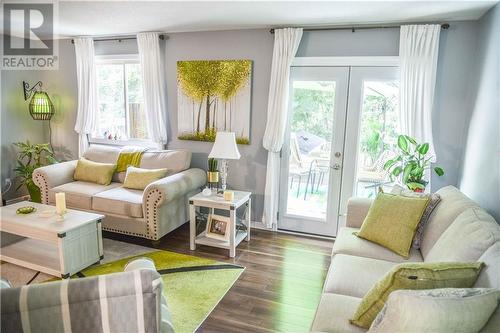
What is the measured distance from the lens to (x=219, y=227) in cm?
349

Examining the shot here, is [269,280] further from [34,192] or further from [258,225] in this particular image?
[34,192]

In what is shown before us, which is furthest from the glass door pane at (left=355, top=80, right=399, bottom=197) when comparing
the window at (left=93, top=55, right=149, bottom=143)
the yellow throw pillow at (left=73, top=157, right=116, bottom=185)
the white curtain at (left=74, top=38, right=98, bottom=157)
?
→ the white curtain at (left=74, top=38, right=98, bottom=157)

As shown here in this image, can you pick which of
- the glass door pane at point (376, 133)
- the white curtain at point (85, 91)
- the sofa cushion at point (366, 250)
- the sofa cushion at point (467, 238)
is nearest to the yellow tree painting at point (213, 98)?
the glass door pane at point (376, 133)

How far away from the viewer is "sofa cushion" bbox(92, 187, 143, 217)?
353 cm

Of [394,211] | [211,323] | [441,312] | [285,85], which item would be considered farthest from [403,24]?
[211,323]

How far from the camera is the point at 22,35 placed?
4.82 m

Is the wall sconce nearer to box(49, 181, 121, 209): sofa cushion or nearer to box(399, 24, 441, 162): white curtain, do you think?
box(49, 181, 121, 209): sofa cushion

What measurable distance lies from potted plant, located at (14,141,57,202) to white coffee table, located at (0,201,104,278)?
1.54 m

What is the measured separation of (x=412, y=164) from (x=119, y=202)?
10.0 feet

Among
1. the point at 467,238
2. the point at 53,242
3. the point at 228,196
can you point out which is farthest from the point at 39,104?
the point at 467,238

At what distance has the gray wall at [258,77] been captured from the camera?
331 cm

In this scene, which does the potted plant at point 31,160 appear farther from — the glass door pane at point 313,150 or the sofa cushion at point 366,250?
the sofa cushion at point 366,250

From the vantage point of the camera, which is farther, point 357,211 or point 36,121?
point 36,121

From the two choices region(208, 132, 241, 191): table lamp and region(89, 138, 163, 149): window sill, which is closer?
region(208, 132, 241, 191): table lamp
